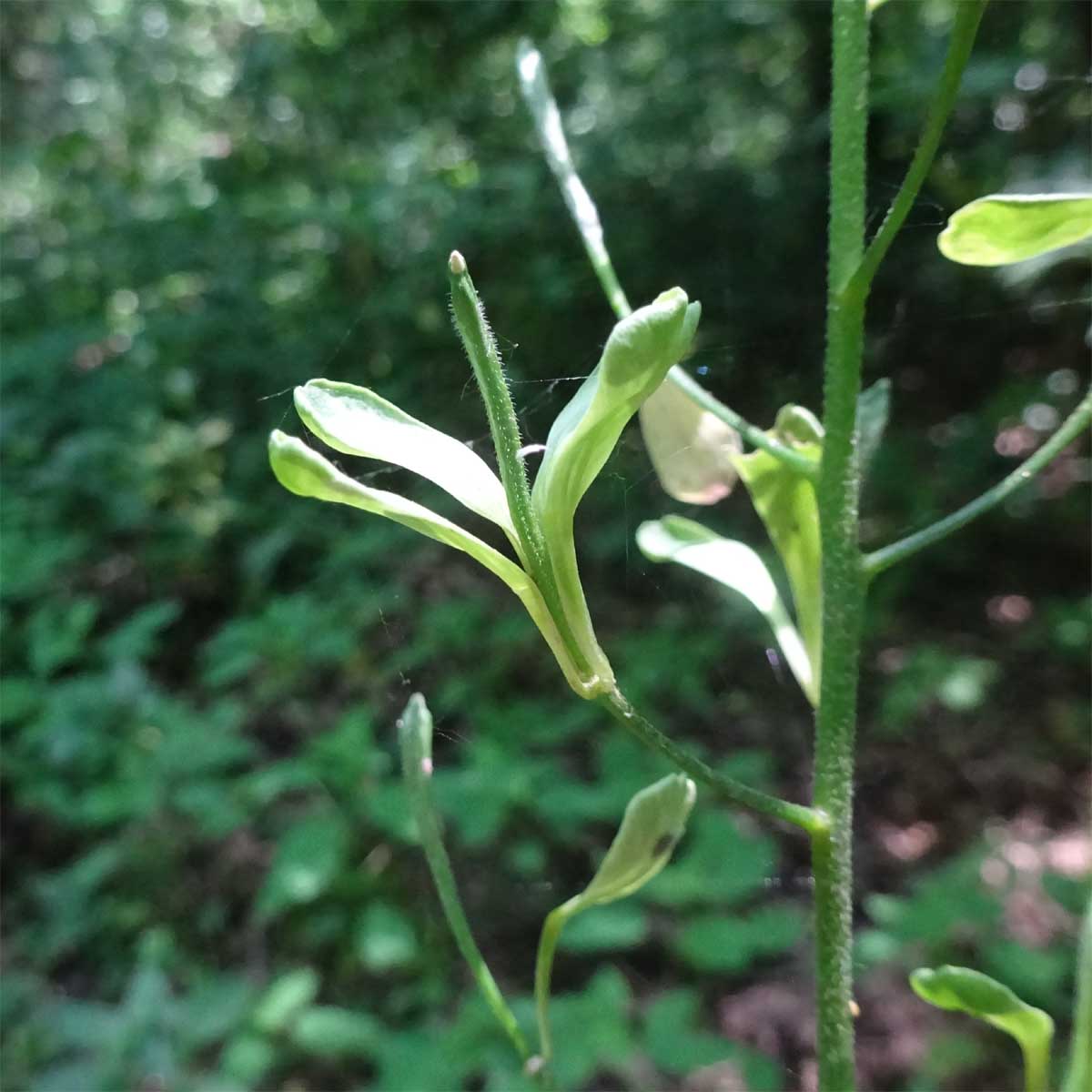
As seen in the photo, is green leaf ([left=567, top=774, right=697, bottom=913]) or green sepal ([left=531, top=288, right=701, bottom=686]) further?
green leaf ([left=567, top=774, right=697, bottom=913])

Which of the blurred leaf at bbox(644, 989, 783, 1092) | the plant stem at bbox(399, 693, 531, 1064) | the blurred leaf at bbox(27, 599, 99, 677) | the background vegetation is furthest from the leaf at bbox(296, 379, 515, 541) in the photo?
the blurred leaf at bbox(27, 599, 99, 677)

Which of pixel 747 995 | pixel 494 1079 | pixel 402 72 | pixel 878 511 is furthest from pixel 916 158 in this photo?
pixel 402 72

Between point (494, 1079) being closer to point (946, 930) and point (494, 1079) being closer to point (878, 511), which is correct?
point (946, 930)

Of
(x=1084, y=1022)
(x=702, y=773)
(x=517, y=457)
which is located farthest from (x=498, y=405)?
(x=1084, y=1022)

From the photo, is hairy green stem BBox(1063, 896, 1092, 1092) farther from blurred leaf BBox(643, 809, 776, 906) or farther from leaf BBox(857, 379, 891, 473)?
blurred leaf BBox(643, 809, 776, 906)

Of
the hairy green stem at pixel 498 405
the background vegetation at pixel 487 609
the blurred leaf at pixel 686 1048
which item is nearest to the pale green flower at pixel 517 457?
the hairy green stem at pixel 498 405
